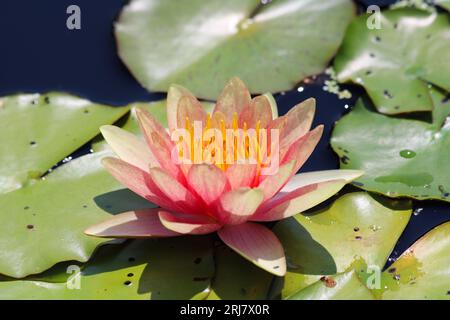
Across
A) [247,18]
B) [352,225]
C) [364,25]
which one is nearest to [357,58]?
[364,25]

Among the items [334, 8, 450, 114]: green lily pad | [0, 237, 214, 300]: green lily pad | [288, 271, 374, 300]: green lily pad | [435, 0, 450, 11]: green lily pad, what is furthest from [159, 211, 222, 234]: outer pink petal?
[435, 0, 450, 11]: green lily pad

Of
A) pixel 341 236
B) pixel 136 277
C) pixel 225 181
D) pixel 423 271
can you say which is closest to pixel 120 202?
pixel 136 277

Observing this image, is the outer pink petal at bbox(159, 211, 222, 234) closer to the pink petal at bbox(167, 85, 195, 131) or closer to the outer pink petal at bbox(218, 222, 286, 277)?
the outer pink petal at bbox(218, 222, 286, 277)

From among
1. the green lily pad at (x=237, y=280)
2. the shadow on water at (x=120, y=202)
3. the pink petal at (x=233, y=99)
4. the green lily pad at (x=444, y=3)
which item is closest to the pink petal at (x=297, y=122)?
the pink petal at (x=233, y=99)

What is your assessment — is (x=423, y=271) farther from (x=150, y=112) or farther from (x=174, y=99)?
(x=150, y=112)
